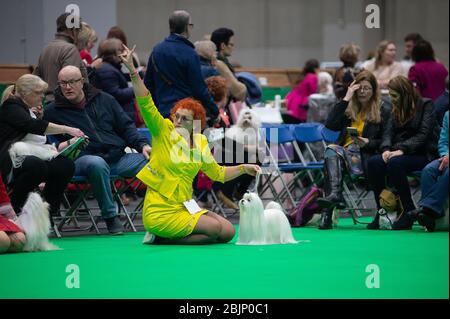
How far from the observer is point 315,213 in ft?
28.1

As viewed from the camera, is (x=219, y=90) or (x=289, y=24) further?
(x=289, y=24)

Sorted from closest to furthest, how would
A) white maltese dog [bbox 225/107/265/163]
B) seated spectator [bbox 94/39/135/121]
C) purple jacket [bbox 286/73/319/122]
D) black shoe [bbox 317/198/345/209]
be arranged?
black shoe [bbox 317/198/345/209] < seated spectator [bbox 94/39/135/121] < white maltese dog [bbox 225/107/265/163] < purple jacket [bbox 286/73/319/122]

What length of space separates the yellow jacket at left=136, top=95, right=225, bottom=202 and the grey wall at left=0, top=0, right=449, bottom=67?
13.4 meters

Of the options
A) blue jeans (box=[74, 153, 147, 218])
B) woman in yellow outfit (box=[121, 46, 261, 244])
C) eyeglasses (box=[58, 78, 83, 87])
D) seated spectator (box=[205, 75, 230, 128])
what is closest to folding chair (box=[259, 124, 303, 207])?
seated spectator (box=[205, 75, 230, 128])

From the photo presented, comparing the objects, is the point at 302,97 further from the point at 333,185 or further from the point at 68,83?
the point at 68,83

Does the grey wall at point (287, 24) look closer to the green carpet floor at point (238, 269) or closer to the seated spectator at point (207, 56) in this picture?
the seated spectator at point (207, 56)

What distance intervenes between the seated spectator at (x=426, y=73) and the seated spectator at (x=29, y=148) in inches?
188

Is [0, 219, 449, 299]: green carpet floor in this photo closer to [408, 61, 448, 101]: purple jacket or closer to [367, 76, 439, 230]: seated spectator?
[367, 76, 439, 230]: seated spectator

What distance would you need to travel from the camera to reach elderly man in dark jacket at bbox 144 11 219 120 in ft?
27.5

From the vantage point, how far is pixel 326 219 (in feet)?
27.5

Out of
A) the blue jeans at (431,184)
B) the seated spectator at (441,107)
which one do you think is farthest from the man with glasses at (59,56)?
the seated spectator at (441,107)

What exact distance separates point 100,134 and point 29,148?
0.90m

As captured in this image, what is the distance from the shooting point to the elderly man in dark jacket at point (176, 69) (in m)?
8.39

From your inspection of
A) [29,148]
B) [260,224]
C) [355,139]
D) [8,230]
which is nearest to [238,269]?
[260,224]
